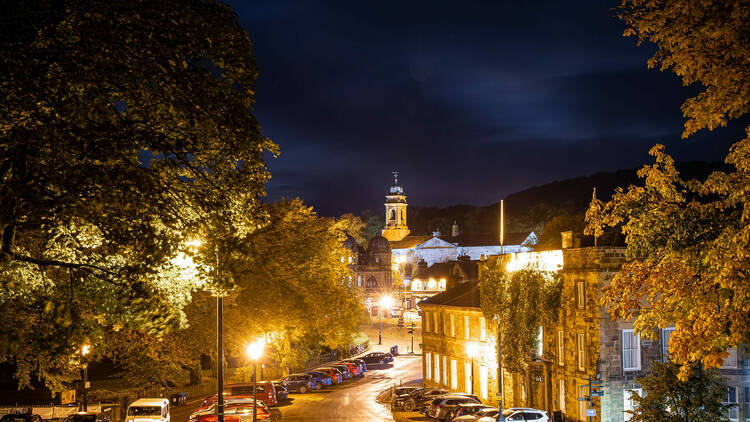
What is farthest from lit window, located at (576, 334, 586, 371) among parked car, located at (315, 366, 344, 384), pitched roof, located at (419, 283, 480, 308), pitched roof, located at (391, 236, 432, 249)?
pitched roof, located at (391, 236, 432, 249)

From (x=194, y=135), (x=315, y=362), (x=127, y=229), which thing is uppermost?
(x=194, y=135)

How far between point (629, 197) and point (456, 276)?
279ft

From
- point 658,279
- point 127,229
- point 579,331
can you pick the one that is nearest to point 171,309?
point 127,229

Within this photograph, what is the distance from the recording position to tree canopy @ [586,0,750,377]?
12.9m

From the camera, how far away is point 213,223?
1494 cm

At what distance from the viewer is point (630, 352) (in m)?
35.0

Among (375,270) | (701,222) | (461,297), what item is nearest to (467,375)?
(461,297)

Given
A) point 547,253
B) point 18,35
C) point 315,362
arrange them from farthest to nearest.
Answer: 1. point 315,362
2. point 547,253
3. point 18,35

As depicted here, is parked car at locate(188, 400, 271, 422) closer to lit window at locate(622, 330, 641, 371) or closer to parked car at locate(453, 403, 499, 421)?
parked car at locate(453, 403, 499, 421)

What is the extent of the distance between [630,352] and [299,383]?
27.8m

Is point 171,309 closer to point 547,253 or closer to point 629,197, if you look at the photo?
Result: point 629,197

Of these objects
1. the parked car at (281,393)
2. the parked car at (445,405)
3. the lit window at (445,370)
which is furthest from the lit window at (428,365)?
the parked car at (445,405)

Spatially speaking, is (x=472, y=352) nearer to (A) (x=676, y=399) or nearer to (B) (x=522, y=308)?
(B) (x=522, y=308)

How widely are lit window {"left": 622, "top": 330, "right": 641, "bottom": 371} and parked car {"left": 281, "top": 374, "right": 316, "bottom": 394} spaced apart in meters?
27.4
